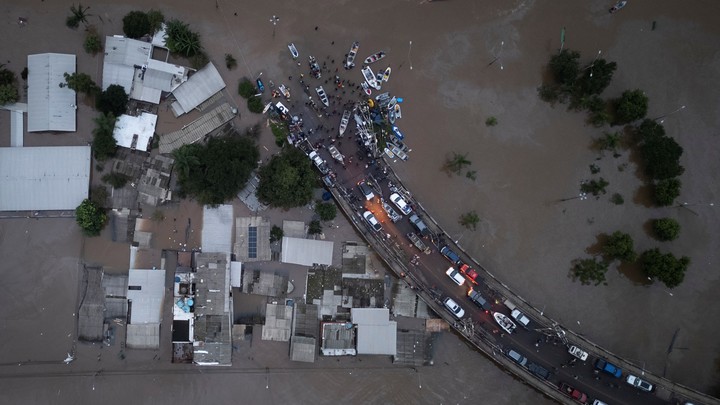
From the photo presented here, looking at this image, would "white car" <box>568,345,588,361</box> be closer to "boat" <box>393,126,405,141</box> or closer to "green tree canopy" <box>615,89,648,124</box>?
"green tree canopy" <box>615,89,648,124</box>

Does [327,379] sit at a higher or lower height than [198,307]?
lower

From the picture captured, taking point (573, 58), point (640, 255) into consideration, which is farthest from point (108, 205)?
point (640, 255)

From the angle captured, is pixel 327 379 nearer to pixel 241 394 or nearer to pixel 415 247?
pixel 241 394

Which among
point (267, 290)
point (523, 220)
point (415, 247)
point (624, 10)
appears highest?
point (624, 10)

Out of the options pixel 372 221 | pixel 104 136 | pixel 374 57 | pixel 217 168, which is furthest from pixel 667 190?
pixel 104 136

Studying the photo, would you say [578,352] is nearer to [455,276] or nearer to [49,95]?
[455,276]

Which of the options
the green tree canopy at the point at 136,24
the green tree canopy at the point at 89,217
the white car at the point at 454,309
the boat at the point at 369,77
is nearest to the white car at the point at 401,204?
the white car at the point at 454,309

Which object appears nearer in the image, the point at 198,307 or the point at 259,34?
the point at 198,307
